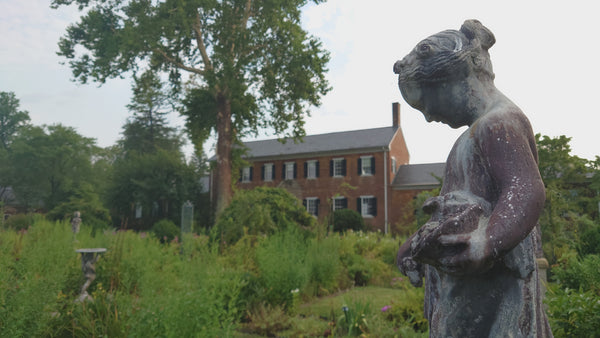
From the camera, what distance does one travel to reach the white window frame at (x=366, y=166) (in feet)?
101

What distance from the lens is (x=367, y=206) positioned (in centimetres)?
3048

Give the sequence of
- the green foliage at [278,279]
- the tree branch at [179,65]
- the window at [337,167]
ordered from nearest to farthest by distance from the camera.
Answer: the green foliage at [278,279]
the tree branch at [179,65]
the window at [337,167]

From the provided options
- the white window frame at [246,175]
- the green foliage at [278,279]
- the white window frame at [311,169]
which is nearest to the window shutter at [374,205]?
the white window frame at [311,169]

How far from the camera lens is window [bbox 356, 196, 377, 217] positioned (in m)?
30.1

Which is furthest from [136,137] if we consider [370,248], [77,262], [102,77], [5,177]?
[77,262]

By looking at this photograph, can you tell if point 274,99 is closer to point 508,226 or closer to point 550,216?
point 550,216

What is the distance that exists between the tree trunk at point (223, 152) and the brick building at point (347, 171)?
18.6ft

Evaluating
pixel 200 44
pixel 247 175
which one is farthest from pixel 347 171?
pixel 200 44

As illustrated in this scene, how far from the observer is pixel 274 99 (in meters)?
24.3

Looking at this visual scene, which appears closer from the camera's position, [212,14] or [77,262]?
[77,262]

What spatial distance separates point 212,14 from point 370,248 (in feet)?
51.6

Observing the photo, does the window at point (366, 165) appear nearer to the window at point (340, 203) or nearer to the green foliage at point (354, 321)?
the window at point (340, 203)

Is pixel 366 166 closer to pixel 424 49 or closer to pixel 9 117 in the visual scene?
pixel 424 49

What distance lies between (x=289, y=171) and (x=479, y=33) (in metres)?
33.1
